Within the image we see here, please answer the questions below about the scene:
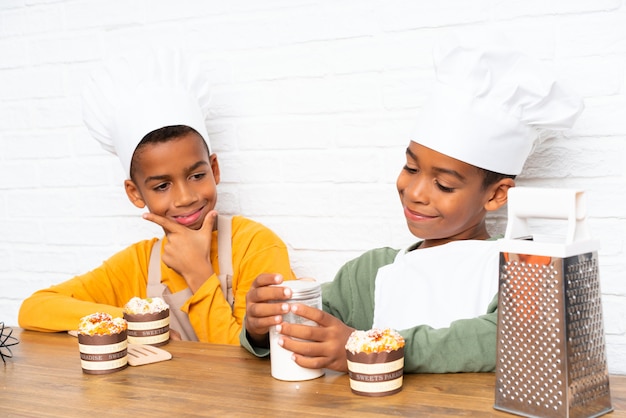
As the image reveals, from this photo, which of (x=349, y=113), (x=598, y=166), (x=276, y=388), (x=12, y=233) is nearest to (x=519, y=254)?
(x=276, y=388)

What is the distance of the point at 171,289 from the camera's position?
2141 mm

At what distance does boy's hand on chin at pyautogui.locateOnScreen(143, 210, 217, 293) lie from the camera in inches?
80.1

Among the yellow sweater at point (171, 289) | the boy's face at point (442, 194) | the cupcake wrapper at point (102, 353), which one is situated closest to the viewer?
the cupcake wrapper at point (102, 353)

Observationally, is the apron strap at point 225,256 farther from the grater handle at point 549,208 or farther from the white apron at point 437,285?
the grater handle at point 549,208

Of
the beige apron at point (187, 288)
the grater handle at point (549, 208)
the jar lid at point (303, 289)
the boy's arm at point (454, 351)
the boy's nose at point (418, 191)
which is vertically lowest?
the beige apron at point (187, 288)

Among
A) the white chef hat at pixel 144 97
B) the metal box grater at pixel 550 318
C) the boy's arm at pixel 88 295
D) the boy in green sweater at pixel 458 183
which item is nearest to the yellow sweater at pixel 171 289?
the boy's arm at pixel 88 295

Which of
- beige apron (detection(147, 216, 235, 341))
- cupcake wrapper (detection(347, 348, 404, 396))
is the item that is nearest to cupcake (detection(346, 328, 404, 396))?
cupcake wrapper (detection(347, 348, 404, 396))

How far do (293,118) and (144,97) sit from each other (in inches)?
15.6

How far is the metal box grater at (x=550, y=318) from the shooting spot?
1072mm

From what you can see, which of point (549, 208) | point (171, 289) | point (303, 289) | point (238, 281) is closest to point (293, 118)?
point (238, 281)

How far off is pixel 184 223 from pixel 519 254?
45.1 inches

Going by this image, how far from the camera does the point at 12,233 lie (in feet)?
8.64

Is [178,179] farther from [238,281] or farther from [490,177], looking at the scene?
[490,177]

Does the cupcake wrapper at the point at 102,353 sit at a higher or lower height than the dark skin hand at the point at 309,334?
lower
